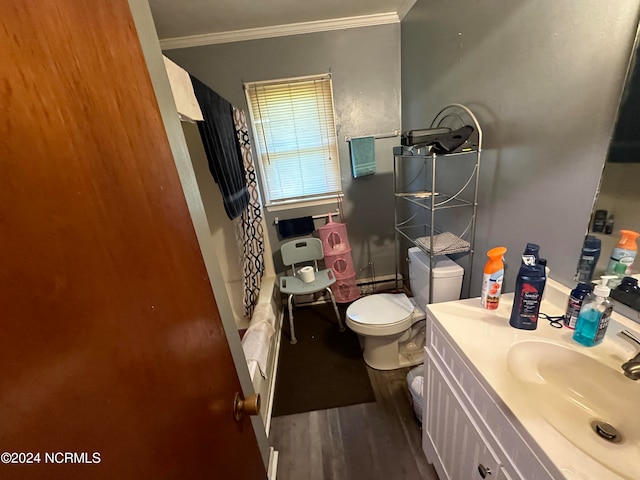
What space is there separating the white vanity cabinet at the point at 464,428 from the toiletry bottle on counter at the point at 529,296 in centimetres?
17

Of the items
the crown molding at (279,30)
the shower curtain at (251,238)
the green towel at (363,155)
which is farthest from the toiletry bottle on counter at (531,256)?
the crown molding at (279,30)

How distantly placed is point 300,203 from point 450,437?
191 cm

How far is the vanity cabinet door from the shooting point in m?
0.80

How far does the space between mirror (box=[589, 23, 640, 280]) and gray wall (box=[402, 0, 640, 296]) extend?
0.08 ft

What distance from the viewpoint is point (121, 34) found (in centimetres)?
44

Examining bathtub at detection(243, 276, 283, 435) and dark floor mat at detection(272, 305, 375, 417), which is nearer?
bathtub at detection(243, 276, 283, 435)

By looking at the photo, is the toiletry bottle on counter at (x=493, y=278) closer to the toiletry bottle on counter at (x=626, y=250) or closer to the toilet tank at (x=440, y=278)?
the toiletry bottle on counter at (x=626, y=250)

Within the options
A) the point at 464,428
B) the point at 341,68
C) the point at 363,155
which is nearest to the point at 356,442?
the point at 464,428

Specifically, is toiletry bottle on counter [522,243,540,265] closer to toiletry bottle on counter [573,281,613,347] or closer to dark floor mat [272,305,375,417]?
toiletry bottle on counter [573,281,613,347]

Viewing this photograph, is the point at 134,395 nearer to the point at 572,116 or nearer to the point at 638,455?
the point at 638,455

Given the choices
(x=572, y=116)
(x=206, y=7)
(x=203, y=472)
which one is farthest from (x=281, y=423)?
(x=206, y=7)

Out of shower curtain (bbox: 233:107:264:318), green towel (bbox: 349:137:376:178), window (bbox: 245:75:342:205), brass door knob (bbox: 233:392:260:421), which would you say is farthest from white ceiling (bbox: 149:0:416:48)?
brass door knob (bbox: 233:392:260:421)

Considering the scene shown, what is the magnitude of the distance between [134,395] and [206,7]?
213 cm

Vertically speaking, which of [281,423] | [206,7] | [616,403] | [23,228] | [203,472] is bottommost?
[281,423]
